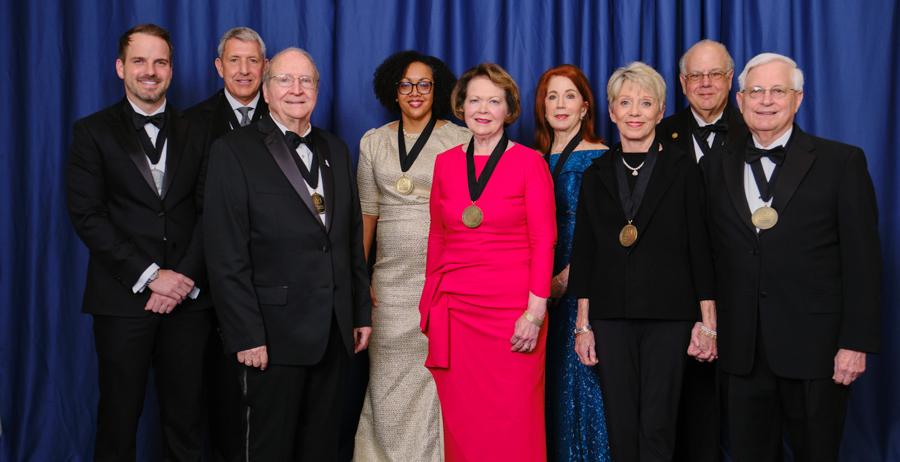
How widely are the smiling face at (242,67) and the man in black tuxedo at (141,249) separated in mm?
377

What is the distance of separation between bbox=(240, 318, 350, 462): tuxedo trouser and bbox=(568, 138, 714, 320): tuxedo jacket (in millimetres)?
894

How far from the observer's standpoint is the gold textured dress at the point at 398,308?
3434 mm

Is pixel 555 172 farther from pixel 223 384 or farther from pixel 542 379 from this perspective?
pixel 223 384

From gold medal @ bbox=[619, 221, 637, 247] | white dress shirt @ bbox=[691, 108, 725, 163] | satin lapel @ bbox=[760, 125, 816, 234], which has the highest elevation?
white dress shirt @ bbox=[691, 108, 725, 163]

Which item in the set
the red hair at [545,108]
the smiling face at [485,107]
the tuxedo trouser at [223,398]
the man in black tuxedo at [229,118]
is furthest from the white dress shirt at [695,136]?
the tuxedo trouser at [223,398]

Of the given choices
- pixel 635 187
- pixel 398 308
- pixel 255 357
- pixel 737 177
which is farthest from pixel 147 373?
pixel 737 177

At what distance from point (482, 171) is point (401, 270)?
725 millimetres

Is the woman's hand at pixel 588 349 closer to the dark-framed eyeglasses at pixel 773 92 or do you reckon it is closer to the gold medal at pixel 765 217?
the gold medal at pixel 765 217

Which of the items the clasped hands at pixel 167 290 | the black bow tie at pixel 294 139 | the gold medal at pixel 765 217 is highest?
the black bow tie at pixel 294 139

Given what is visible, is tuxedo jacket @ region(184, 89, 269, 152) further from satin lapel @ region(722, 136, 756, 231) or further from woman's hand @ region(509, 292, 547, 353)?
satin lapel @ region(722, 136, 756, 231)

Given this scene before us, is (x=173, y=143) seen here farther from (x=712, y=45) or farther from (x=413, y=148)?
(x=712, y=45)

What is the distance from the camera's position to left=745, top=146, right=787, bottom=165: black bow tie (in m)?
2.62

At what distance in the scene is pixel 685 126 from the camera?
139 inches

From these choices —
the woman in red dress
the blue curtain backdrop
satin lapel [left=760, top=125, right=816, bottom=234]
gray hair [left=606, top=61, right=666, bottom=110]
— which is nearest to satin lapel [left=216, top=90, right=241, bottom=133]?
the blue curtain backdrop
